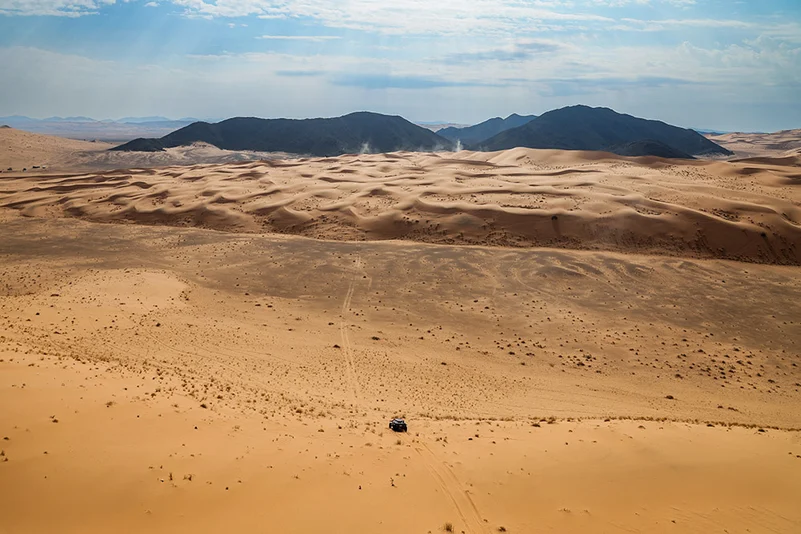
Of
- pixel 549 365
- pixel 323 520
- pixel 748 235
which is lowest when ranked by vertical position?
pixel 549 365

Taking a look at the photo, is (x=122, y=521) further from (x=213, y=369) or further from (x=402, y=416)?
(x=213, y=369)

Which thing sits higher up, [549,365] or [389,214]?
[389,214]

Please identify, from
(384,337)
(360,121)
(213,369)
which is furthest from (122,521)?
(360,121)

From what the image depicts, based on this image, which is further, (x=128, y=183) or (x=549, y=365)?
(x=128, y=183)

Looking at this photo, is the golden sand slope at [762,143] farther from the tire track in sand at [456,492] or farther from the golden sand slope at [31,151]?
the golden sand slope at [31,151]

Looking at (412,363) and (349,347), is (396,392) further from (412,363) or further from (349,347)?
(349,347)

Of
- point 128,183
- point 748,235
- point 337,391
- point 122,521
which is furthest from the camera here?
point 128,183

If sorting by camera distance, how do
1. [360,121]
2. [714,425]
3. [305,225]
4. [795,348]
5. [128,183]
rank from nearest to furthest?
[714,425] < [795,348] < [305,225] < [128,183] < [360,121]
